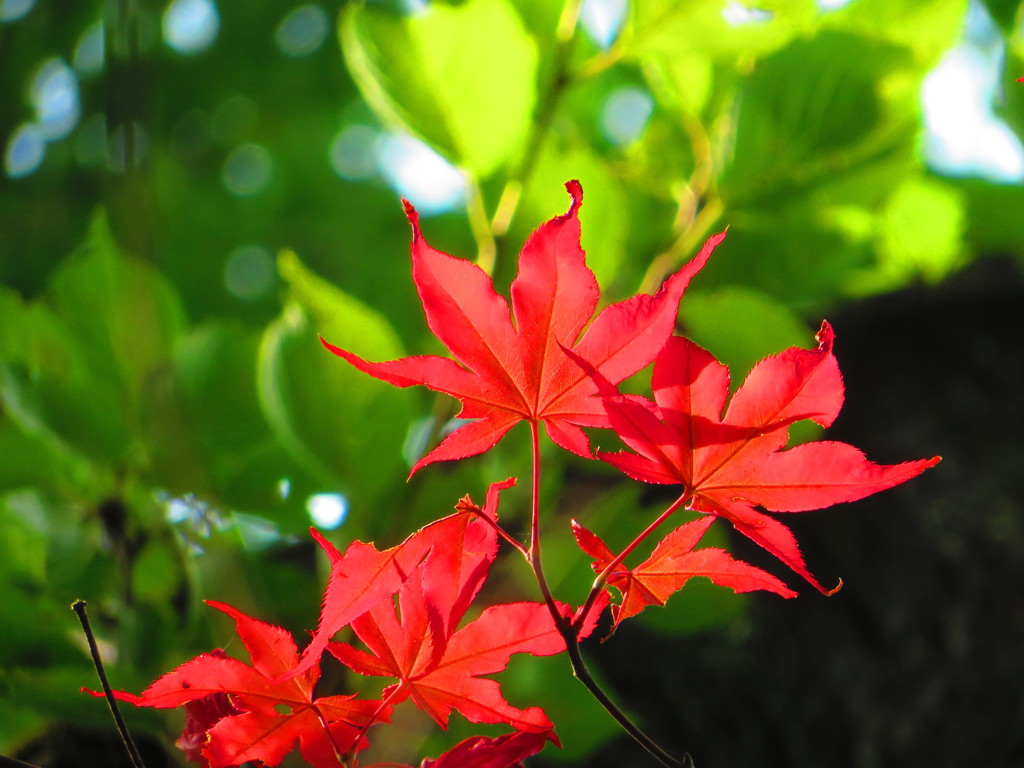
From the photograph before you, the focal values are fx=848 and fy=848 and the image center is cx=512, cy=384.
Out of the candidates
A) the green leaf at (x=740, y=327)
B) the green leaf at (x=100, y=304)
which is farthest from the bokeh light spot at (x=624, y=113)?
the green leaf at (x=100, y=304)

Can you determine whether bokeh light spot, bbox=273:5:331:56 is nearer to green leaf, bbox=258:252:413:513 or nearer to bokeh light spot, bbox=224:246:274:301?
bokeh light spot, bbox=224:246:274:301

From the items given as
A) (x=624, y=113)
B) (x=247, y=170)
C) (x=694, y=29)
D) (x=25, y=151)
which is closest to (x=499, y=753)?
(x=694, y=29)

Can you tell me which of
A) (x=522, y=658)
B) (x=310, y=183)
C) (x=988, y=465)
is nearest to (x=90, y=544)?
(x=522, y=658)

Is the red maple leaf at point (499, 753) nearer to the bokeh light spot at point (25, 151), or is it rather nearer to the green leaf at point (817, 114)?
the green leaf at point (817, 114)

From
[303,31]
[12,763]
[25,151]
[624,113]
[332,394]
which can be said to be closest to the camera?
[12,763]

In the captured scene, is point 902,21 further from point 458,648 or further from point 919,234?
point 458,648
